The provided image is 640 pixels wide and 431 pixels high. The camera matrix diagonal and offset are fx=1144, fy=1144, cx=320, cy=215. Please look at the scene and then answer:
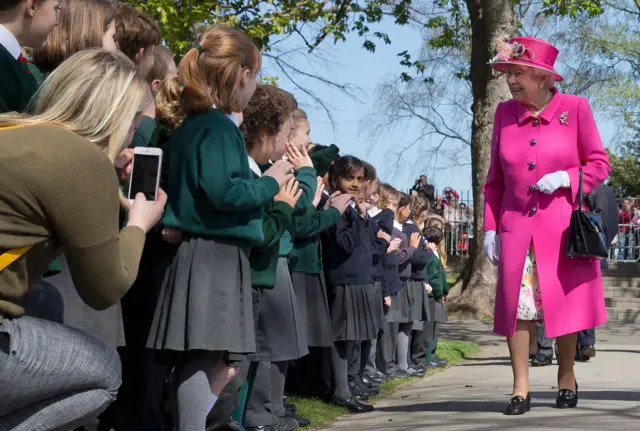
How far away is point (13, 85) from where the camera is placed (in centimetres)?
404

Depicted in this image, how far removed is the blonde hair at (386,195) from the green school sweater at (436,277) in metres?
1.71

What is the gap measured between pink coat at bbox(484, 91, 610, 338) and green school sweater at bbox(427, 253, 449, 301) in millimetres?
4715

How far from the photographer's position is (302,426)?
7.02m

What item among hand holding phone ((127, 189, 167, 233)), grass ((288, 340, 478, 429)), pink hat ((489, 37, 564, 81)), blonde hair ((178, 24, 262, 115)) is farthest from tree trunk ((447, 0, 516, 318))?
hand holding phone ((127, 189, 167, 233))

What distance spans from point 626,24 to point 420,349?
31.6 meters

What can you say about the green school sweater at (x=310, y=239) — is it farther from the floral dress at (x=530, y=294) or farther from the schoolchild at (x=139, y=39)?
the schoolchild at (x=139, y=39)

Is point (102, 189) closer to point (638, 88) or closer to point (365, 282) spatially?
point (365, 282)

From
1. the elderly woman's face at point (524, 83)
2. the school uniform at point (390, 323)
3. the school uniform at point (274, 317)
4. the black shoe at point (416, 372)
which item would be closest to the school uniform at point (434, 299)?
the black shoe at point (416, 372)

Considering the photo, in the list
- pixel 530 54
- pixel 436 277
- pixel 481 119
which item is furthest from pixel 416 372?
pixel 481 119

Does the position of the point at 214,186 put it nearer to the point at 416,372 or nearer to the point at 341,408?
the point at 341,408

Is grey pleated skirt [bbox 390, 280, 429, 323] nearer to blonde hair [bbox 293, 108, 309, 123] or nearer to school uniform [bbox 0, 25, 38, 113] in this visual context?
blonde hair [bbox 293, 108, 309, 123]

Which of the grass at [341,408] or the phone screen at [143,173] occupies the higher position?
the phone screen at [143,173]

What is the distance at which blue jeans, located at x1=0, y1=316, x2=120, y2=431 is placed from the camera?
328 cm

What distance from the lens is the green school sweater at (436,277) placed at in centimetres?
1221
